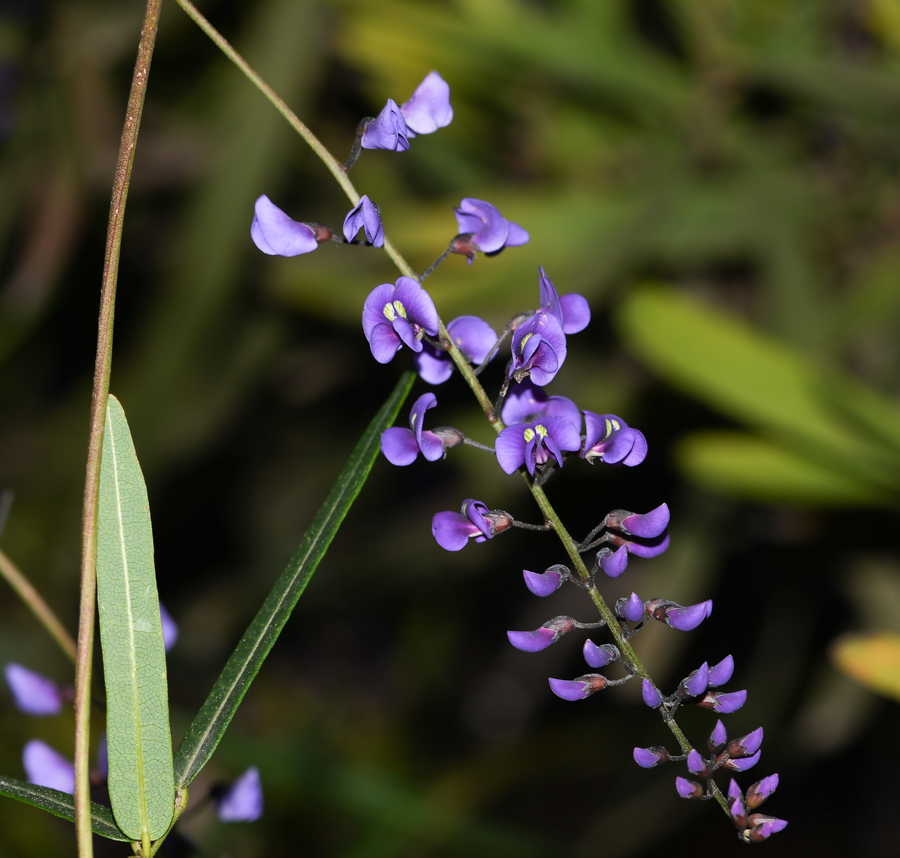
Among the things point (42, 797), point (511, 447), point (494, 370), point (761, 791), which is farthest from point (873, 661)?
point (494, 370)

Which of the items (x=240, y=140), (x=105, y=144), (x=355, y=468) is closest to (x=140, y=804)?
(x=355, y=468)

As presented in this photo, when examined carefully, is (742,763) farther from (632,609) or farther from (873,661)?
(873,661)

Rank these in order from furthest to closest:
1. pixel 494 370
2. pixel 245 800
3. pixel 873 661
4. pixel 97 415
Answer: pixel 494 370 < pixel 873 661 < pixel 245 800 < pixel 97 415

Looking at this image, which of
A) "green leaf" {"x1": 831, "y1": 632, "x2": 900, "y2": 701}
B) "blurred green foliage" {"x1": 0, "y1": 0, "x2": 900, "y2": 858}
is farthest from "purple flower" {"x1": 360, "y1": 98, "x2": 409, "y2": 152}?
"blurred green foliage" {"x1": 0, "y1": 0, "x2": 900, "y2": 858}

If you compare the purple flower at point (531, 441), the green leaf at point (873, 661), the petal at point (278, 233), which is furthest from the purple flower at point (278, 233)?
the green leaf at point (873, 661)

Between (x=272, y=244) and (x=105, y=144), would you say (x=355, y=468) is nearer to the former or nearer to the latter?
(x=272, y=244)

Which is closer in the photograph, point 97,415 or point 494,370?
point 97,415
